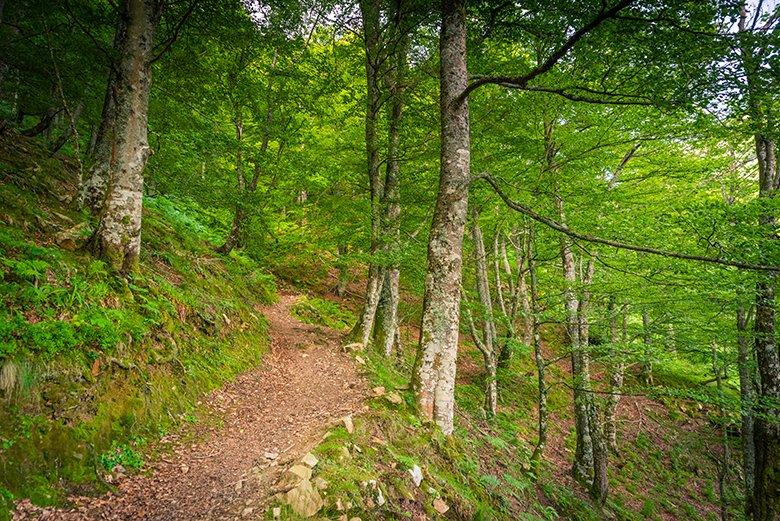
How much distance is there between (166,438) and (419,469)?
126 inches

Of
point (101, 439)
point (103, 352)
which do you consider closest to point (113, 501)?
point (101, 439)

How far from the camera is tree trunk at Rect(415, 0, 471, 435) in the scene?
5.20m

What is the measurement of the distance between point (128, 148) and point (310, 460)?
17.0ft

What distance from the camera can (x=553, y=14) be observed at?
5.09 m

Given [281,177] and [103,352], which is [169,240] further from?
[103,352]

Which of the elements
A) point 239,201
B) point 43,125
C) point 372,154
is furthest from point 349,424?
point 43,125

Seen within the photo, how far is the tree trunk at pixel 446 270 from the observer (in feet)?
17.1

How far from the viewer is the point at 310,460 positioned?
391 centimetres

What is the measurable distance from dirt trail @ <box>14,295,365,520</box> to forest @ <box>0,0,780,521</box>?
4 centimetres

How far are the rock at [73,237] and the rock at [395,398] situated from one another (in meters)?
5.22

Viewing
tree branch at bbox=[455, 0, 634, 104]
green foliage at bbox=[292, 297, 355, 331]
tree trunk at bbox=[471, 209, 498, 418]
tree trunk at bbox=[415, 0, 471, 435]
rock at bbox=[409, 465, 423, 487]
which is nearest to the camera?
Result: tree branch at bbox=[455, 0, 634, 104]

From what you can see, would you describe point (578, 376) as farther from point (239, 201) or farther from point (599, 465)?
point (239, 201)

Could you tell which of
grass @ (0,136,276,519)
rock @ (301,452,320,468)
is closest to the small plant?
grass @ (0,136,276,519)

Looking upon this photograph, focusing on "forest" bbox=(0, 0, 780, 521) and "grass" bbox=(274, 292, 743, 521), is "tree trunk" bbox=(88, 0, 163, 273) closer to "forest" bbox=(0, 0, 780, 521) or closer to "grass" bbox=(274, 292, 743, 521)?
"forest" bbox=(0, 0, 780, 521)
